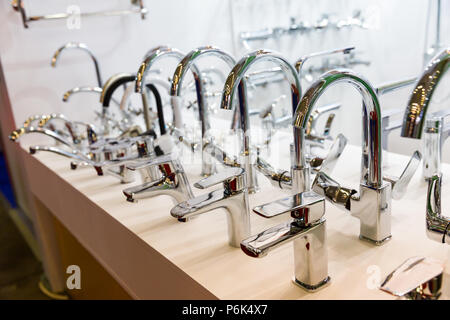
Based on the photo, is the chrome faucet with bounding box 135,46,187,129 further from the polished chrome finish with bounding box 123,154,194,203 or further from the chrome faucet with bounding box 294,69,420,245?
the chrome faucet with bounding box 294,69,420,245

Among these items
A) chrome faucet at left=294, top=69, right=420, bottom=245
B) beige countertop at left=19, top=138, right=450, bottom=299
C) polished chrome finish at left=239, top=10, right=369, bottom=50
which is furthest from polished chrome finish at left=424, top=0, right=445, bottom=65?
chrome faucet at left=294, top=69, right=420, bottom=245

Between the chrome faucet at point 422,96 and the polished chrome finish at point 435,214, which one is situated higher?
the chrome faucet at point 422,96

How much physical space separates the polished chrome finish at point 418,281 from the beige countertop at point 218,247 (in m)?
0.07

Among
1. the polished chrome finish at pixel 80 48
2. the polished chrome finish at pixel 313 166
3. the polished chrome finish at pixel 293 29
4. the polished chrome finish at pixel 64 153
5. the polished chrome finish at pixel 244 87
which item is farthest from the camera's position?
the polished chrome finish at pixel 293 29

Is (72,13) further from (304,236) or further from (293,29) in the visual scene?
(304,236)

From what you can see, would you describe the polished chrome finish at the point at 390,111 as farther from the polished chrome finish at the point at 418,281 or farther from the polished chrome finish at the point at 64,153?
the polished chrome finish at the point at 64,153

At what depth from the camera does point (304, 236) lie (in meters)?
0.49

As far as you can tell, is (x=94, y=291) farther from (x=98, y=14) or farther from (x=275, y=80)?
(x=275, y=80)

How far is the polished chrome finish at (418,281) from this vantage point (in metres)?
0.39

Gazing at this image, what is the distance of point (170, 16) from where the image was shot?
1538 millimetres

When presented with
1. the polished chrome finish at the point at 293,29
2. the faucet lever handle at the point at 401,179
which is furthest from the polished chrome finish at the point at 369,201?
the polished chrome finish at the point at 293,29

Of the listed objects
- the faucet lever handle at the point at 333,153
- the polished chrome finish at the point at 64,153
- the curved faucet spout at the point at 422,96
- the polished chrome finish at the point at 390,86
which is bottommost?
the polished chrome finish at the point at 64,153
